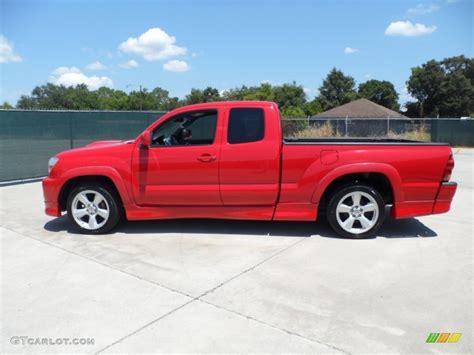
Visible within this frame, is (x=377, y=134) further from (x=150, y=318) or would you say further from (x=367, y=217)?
(x=150, y=318)

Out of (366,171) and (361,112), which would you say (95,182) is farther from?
(361,112)

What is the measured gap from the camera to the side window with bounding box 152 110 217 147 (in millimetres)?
5496

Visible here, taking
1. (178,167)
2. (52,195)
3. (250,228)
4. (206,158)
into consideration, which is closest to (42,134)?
(52,195)

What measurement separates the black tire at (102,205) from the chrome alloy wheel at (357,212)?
3.09m

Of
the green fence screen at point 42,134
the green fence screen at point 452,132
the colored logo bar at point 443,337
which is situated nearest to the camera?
the colored logo bar at point 443,337

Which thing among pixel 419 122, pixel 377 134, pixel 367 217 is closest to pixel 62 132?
pixel 367 217

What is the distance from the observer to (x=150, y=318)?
3.35 m

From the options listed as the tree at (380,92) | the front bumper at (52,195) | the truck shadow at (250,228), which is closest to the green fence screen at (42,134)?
the truck shadow at (250,228)

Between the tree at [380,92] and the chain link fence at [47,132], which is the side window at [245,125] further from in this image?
the tree at [380,92]

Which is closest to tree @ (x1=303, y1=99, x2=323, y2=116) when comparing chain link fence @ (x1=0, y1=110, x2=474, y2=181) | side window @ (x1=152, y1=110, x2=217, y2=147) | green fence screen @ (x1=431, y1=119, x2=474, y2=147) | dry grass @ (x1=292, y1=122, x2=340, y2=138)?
dry grass @ (x1=292, y1=122, x2=340, y2=138)

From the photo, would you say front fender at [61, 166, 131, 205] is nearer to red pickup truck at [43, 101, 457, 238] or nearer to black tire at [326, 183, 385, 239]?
red pickup truck at [43, 101, 457, 238]

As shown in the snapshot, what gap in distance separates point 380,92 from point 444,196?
79.1 metres

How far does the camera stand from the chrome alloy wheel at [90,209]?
563cm

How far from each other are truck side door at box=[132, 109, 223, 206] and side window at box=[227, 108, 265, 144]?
179 mm
